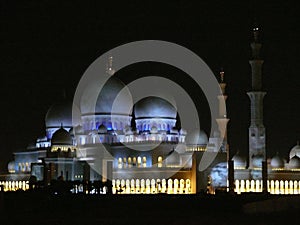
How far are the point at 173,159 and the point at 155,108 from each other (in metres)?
5.34

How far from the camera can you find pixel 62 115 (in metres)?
60.9

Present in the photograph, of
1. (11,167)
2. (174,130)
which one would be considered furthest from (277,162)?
(11,167)

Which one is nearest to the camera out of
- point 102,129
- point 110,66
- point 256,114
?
point 256,114

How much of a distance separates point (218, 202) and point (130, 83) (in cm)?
2204

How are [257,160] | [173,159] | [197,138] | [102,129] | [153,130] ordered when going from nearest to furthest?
1. [173,159]
2. [257,160]
3. [197,138]
4. [153,130]
5. [102,129]

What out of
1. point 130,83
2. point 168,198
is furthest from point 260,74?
point 168,198

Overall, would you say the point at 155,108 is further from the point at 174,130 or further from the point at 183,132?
the point at 183,132

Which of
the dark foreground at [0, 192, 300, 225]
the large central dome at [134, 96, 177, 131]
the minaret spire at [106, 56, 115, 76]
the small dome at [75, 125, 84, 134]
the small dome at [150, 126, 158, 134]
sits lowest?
the dark foreground at [0, 192, 300, 225]

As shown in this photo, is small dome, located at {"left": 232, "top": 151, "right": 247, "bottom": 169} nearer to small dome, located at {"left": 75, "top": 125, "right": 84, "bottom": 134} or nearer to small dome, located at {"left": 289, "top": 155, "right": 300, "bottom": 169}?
small dome, located at {"left": 289, "top": 155, "right": 300, "bottom": 169}

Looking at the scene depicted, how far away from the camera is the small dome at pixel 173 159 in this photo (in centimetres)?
5272

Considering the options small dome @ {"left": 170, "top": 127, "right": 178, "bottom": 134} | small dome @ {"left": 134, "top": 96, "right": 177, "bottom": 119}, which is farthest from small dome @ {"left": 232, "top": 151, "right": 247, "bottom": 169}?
small dome @ {"left": 134, "top": 96, "right": 177, "bottom": 119}

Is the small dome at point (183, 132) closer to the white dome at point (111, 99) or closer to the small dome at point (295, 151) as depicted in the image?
the white dome at point (111, 99)

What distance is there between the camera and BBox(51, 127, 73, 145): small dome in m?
→ 56.5

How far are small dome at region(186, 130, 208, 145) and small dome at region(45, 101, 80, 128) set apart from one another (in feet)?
31.0
